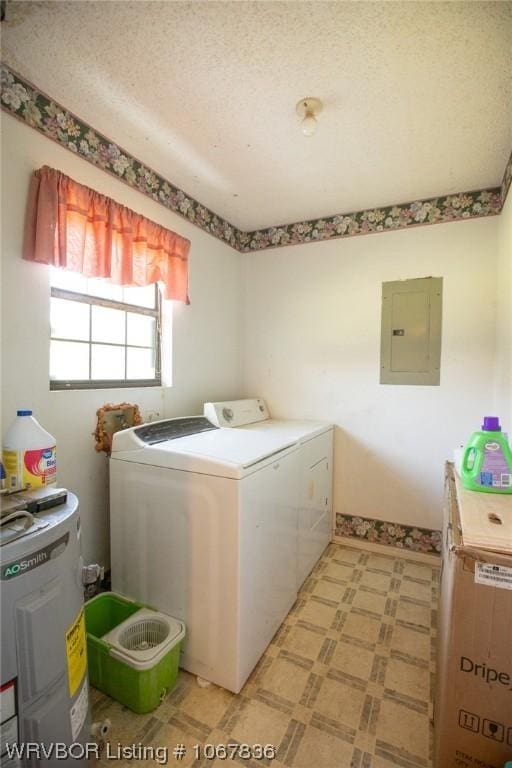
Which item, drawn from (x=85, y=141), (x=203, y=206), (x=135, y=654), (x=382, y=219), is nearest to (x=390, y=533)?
(x=135, y=654)

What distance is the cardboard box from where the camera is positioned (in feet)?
2.76

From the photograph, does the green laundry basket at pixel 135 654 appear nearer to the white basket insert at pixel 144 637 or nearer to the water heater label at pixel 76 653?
the white basket insert at pixel 144 637

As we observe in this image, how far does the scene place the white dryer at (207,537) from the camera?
4.36 feet

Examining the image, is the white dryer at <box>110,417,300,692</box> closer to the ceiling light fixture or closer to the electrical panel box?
the electrical panel box

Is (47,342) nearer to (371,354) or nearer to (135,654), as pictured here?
(135,654)

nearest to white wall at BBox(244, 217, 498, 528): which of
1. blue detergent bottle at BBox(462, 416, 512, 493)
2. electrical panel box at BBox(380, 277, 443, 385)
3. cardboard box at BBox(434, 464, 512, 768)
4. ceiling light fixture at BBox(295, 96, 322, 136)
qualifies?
electrical panel box at BBox(380, 277, 443, 385)

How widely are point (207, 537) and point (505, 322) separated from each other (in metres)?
1.82

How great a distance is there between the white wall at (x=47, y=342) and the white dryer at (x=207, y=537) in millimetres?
179

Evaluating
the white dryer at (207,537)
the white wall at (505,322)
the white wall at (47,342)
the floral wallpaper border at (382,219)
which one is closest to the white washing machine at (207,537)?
the white dryer at (207,537)

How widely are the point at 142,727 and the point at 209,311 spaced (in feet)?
7.21

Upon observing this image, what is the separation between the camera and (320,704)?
4.39 feet

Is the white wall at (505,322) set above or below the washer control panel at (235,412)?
above

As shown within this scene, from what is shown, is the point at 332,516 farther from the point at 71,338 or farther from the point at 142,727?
the point at 71,338

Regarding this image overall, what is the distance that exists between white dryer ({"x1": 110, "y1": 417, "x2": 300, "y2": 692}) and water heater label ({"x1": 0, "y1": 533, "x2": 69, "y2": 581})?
1.77 feet
